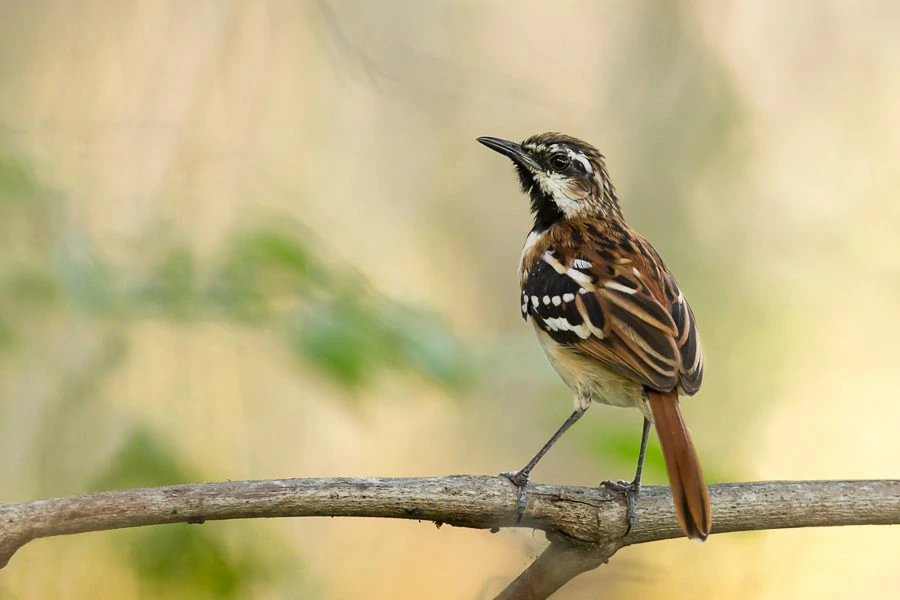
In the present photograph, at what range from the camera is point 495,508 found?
11.1 ft

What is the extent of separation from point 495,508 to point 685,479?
0.64 metres

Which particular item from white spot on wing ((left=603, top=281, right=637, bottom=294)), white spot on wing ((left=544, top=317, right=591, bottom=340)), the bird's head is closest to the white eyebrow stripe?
the bird's head

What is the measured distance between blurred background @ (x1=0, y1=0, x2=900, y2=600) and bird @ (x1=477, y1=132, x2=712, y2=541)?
0.61 ft

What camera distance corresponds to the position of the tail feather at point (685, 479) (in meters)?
3.31

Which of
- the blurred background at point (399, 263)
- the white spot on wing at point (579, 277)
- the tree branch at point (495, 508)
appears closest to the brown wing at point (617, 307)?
the white spot on wing at point (579, 277)

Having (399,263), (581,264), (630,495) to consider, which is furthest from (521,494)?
(399,263)

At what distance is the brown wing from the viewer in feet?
13.3

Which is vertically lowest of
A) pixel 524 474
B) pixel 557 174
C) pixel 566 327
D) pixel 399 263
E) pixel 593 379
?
pixel 399 263

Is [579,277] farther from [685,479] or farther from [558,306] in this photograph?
[685,479]

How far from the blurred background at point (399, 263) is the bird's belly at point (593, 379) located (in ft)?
0.55

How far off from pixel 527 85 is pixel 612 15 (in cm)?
142

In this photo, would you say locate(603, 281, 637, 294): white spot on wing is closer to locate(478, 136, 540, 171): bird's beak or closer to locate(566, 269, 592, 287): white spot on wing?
locate(566, 269, 592, 287): white spot on wing

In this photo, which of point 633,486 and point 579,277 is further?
point 579,277

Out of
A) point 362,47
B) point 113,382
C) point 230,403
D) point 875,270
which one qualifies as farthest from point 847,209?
point 113,382
